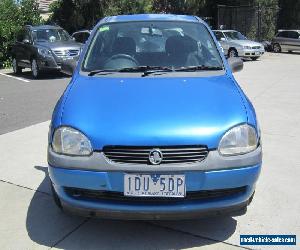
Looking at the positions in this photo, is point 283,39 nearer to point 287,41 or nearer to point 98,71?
point 287,41

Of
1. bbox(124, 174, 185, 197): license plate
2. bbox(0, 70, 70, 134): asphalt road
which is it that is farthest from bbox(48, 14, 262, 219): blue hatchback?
bbox(0, 70, 70, 134): asphalt road

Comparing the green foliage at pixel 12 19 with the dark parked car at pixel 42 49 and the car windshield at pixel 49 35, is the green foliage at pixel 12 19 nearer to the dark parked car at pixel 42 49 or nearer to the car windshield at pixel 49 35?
the dark parked car at pixel 42 49

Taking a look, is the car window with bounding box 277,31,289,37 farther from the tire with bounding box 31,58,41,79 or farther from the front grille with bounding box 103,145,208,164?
the front grille with bounding box 103,145,208,164

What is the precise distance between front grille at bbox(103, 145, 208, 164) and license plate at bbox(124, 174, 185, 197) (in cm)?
11

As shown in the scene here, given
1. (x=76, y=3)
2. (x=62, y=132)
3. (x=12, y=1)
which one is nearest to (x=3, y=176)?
(x=62, y=132)

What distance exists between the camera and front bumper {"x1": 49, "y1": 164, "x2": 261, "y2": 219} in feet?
10.4

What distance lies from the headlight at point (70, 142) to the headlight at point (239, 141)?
3.25 ft

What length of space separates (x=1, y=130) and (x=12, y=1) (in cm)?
1358

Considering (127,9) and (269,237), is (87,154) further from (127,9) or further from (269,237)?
(127,9)

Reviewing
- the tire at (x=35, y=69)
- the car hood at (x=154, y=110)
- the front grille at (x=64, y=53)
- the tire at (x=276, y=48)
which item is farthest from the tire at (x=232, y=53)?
the car hood at (x=154, y=110)

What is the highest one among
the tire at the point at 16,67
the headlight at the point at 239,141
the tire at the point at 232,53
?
the headlight at the point at 239,141

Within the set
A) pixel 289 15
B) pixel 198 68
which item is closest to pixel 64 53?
pixel 198 68

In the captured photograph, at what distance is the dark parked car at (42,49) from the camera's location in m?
14.0

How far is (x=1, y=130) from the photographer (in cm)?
718
